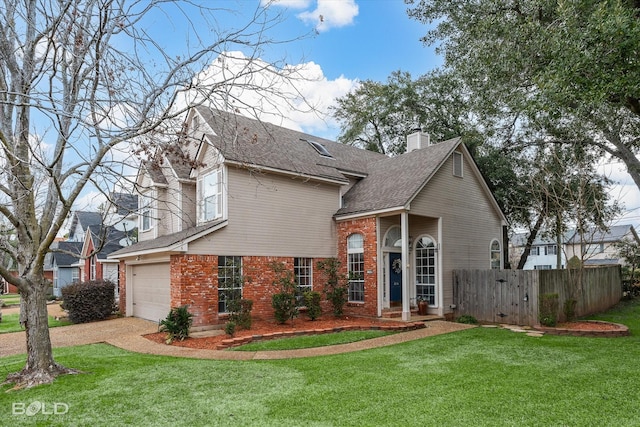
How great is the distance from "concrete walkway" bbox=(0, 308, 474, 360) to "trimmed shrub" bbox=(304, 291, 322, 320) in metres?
3.28

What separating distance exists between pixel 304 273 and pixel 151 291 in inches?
221

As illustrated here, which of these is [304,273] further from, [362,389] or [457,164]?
[362,389]

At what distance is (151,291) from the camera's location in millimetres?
15570

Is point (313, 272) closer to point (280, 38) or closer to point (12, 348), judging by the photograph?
point (12, 348)

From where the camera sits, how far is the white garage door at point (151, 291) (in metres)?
14.4

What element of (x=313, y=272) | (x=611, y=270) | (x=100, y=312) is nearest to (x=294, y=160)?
(x=313, y=272)

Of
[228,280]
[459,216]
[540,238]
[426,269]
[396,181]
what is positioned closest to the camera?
[228,280]

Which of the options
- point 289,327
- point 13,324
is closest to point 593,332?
point 289,327

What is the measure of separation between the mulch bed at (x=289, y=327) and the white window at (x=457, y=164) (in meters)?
6.49

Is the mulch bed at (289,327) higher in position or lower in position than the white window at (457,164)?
lower

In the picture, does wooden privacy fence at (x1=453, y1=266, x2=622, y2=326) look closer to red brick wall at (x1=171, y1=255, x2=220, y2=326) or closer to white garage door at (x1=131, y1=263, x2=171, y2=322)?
red brick wall at (x1=171, y1=255, x2=220, y2=326)

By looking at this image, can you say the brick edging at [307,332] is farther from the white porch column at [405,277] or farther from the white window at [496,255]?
the white window at [496,255]

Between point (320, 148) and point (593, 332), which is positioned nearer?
point (593, 332)

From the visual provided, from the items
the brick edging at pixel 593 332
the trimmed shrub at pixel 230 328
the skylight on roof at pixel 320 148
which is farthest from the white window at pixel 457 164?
the trimmed shrub at pixel 230 328
